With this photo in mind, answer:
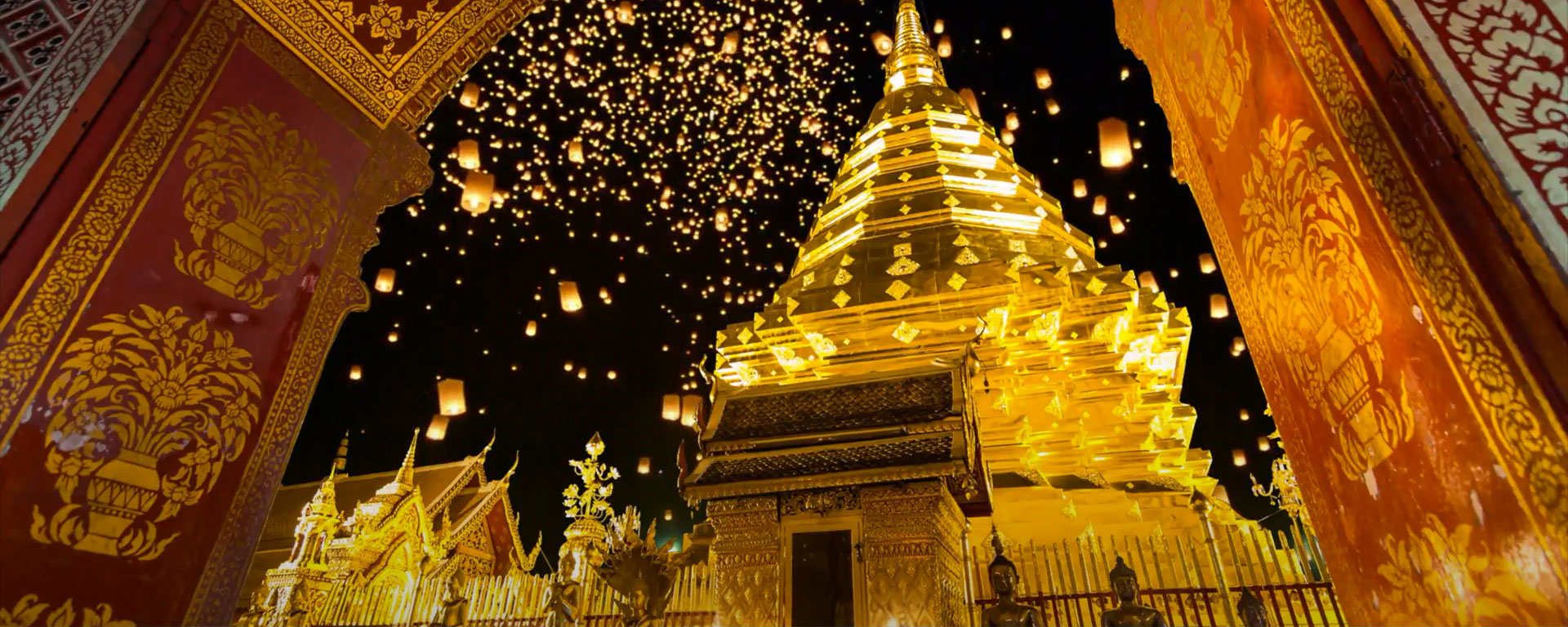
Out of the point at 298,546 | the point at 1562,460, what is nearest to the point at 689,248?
the point at 298,546

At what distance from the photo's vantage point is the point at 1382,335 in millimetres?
2211

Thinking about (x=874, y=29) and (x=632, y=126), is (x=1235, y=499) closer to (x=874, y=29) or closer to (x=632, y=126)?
(x=874, y=29)

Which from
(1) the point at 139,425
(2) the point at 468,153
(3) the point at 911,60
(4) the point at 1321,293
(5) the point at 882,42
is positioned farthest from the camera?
(5) the point at 882,42

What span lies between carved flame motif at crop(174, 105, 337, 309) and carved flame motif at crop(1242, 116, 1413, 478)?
4434 millimetres

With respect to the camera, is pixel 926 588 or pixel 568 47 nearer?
pixel 926 588

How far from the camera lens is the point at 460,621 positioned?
5262 millimetres

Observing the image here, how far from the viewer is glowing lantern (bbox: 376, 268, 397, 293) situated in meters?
13.2

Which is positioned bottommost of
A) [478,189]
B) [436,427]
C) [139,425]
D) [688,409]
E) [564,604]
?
[564,604]

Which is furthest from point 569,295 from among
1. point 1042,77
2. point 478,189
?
point 1042,77

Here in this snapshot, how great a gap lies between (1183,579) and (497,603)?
6850 millimetres

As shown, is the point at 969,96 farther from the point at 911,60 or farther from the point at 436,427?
the point at 436,427

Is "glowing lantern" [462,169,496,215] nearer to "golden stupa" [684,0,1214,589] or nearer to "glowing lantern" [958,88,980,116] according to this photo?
"golden stupa" [684,0,1214,589]

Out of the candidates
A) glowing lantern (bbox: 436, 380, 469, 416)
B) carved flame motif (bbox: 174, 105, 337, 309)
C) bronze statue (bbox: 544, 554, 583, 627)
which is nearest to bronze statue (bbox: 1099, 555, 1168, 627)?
bronze statue (bbox: 544, 554, 583, 627)

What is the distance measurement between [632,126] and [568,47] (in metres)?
2.40
